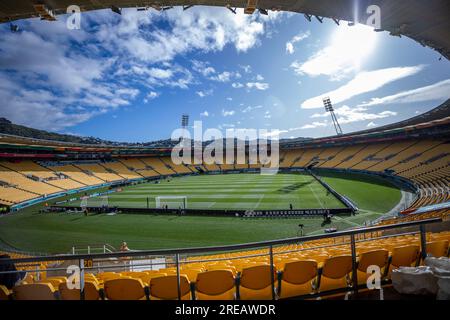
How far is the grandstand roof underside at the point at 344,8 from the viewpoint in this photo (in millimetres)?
7531

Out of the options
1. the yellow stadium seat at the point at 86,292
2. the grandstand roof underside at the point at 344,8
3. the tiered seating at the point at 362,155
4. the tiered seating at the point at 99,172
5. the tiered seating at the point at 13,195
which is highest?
the grandstand roof underside at the point at 344,8

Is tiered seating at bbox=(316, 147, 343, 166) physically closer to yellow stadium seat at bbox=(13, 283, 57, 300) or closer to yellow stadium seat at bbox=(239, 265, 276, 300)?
yellow stadium seat at bbox=(239, 265, 276, 300)

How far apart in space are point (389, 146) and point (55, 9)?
55.7 metres

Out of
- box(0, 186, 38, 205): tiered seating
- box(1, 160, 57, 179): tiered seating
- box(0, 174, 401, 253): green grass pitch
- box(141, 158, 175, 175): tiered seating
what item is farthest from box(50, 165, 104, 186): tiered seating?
box(141, 158, 175, 175): tiered seating

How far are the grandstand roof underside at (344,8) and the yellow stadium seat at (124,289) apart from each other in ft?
26.9

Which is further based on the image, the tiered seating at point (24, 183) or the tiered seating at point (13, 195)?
the tiered seating at point (24, 183)

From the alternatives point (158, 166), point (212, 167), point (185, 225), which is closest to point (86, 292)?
point (185, 225)

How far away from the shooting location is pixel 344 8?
8.38 meters

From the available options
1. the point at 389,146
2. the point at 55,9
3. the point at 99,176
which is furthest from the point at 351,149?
the point at 55,9

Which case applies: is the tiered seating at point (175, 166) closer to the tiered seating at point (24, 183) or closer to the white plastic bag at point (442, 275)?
the tiered seating at point (24, 183)

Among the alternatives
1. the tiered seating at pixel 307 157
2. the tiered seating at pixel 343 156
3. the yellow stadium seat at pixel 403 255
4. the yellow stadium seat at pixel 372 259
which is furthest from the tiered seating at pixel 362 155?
the yellow stadium seat at pixel 372 259

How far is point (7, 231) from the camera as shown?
21969mm

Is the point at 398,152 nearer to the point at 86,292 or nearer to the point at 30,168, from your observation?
the point at 86,292
